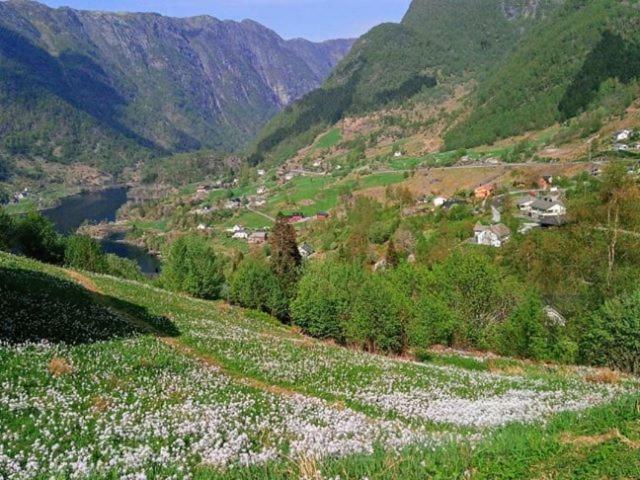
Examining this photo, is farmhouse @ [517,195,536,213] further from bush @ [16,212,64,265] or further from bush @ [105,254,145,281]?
bush @ [16,212,64,265]

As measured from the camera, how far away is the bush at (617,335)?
44.3 m

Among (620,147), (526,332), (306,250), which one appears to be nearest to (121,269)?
(306,250)

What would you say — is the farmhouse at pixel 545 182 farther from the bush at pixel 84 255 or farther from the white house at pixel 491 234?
the bush at pixel 84 255

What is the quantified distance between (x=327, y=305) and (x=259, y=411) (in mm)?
50445

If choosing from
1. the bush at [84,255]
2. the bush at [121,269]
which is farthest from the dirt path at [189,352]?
the bush at [121,269]

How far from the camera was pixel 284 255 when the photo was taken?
4033 inches

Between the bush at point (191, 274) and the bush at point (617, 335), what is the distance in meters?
62.0

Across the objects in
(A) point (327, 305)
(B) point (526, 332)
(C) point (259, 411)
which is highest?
(C) point (259, 411)

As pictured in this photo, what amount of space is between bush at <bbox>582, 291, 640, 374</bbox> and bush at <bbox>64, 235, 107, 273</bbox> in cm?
8712

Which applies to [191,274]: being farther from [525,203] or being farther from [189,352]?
[525,203]

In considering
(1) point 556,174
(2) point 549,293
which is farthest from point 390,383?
(1) point 556,174

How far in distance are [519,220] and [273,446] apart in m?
144

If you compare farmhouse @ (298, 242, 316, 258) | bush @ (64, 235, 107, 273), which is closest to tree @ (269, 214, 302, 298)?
bush @ (64, 235, 107, 273)

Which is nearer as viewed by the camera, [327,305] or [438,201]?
[327,305]
